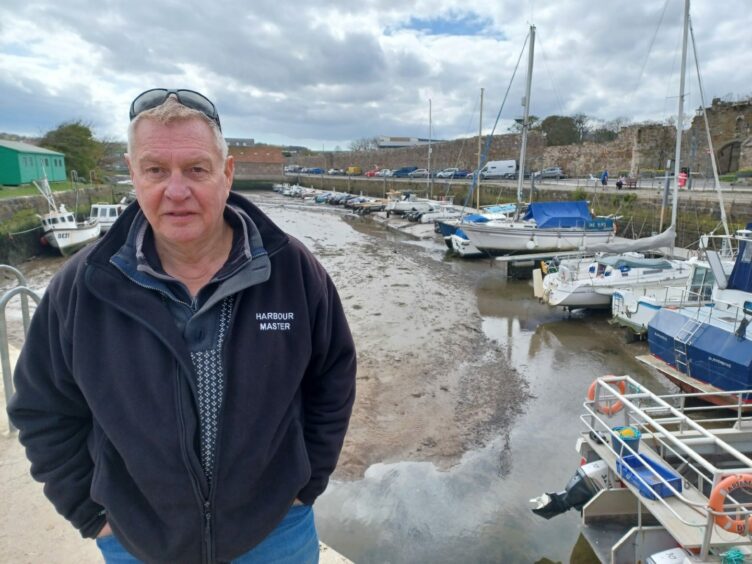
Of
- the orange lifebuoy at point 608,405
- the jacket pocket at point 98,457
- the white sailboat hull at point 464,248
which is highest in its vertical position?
the jacket pocket at point 98,457

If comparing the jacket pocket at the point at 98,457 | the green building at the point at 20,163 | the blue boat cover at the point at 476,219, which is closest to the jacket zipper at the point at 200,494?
the jacket pocket at the point at 98,457

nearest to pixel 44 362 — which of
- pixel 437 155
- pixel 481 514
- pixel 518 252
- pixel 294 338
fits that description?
pixel 294 338

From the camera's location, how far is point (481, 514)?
5.04m

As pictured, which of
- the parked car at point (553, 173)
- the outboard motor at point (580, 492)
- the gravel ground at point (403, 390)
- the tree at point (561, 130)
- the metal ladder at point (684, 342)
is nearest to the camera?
the gravel ground at point (403, 390)

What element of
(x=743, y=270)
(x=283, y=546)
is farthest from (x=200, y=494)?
(x=743, y=270)

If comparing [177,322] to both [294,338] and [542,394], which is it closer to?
[294,338]

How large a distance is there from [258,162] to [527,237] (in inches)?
2990

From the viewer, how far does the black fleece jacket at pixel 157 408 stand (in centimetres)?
144

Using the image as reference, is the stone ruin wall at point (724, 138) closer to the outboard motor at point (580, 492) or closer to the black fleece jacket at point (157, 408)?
the outboard motor at point (580, 492)

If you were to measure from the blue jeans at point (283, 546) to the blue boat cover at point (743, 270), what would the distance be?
888cm

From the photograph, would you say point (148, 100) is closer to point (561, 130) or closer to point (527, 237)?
point (527, 237)

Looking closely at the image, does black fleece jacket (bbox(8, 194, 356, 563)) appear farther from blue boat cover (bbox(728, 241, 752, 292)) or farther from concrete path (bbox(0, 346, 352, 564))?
blue boat cover (bbox(728, 241, 752, 292))

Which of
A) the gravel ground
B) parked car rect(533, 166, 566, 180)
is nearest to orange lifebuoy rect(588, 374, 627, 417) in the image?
the gravel ground

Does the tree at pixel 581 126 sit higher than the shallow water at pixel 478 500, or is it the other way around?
the tree at pixel 581 126
